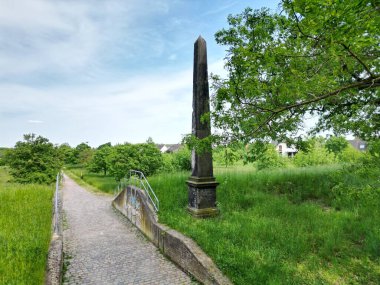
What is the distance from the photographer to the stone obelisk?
8484 mm

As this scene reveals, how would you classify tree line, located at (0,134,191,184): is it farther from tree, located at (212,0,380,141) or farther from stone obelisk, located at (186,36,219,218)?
tree, located at (212,0,380,141)

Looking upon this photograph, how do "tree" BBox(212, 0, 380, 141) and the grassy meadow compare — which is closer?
"tree" BBox(212, 0, 380, 141)

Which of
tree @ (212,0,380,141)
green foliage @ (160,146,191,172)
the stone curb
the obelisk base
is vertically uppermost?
tree @ (212,0,380,141)

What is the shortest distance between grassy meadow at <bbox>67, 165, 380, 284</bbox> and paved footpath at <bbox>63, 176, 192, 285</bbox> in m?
1.01

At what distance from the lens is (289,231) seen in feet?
23.1

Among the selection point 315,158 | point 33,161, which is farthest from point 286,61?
point 315,158

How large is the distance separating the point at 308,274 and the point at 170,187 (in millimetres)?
6340

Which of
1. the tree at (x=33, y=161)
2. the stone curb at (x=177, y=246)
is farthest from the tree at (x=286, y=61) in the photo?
the tree at (x=33, y=161)

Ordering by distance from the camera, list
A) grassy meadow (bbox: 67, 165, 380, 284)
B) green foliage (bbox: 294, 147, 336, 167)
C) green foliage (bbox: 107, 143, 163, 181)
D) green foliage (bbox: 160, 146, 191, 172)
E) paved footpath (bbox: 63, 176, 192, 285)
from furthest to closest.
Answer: green foliage (bbox: 294, 147, 336, 167)
green foliage (bbox: 160, 146, 191, 172)
green foliage (bbox: 107, 143, 163, 181)
paved footpath (bbox: 63, 176, 192, 285)
grassy meadow (bbox: 67, 165, 380, 284)

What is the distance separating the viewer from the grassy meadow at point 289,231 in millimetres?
5359

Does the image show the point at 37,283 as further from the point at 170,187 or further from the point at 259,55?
the point at 170,187

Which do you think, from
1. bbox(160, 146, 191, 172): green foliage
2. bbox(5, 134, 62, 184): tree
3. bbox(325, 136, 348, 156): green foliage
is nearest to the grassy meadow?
bbox(160, 146, 191, 172): green foliage

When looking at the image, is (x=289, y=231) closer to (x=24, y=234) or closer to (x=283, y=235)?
(x=283, y=235)

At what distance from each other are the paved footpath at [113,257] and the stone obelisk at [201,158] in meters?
1.94
